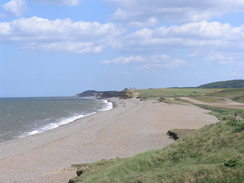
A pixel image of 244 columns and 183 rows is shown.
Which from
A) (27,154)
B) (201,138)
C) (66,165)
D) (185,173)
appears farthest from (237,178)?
(27,154)

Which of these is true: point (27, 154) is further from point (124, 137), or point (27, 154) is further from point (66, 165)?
point (124, 137)

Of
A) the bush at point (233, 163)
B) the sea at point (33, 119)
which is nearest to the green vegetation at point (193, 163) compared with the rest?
the bush at point (233, 163)

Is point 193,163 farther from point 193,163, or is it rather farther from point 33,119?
point 33,119

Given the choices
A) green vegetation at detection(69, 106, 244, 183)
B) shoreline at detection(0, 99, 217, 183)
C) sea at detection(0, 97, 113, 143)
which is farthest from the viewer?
sea at detection(0, 97, 113, 143)

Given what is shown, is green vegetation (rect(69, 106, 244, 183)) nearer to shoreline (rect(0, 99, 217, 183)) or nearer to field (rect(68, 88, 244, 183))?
field (rect(68, 88, 244, 183))

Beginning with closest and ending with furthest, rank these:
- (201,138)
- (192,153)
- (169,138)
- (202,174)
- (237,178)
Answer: (237,178), (202,174), (192,153), (201,138), (169,138)

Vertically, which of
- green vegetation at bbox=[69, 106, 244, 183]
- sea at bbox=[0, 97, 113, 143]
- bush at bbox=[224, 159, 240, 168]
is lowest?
sea at bbox=[0, 97, 113, 143]

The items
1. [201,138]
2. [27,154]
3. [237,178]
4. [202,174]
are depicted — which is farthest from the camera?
[27,154]

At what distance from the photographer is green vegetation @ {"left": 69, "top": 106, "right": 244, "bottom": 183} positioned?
904 cm

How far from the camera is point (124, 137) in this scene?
30.9 metres

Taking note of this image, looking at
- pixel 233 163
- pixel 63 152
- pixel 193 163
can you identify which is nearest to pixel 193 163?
pixel 193 163

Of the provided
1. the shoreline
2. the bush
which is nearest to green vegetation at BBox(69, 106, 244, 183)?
the bush

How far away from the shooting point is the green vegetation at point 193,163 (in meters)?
9.04

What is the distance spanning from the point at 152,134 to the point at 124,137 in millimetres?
2454
